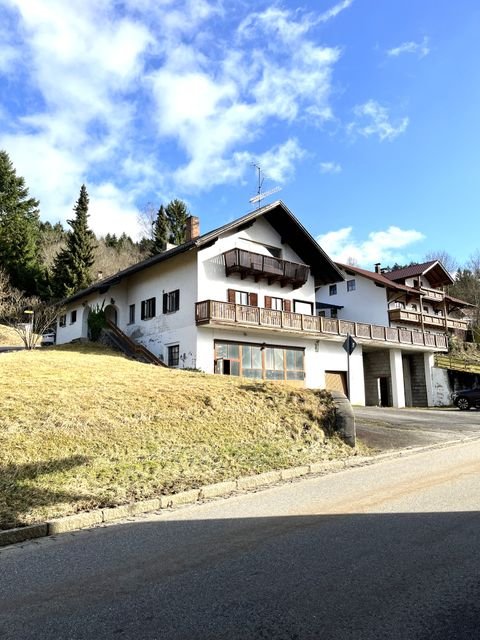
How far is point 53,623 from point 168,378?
1317 centimetres

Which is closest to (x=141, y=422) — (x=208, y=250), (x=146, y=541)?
(x=146, y=541)

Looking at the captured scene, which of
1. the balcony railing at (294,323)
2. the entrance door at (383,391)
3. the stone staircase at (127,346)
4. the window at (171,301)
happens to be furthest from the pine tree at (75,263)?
the entrance door at (383,391)

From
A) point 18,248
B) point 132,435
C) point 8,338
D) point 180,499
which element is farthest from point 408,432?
point 18,248

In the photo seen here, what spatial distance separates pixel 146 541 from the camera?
5.78 metres

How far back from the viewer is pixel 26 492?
7340 mm

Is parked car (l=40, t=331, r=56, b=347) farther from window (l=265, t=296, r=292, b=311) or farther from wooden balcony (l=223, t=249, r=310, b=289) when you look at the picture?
window (l=265, t=296, r=292, b=311)

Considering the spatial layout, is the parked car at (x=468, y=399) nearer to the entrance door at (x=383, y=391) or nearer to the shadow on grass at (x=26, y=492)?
the entrance door at (x=383, y=391)

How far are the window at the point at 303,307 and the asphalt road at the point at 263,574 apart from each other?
915 inches

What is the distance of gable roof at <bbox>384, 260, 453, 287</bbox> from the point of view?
4859cm

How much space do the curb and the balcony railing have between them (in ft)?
45.4

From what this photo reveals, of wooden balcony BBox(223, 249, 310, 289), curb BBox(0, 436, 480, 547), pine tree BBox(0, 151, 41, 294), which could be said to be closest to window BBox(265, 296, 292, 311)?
wooden balcony BBox(223, 249, 310, 289)

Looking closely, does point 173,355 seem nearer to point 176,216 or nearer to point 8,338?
point 8,338

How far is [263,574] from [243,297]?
23.6 m

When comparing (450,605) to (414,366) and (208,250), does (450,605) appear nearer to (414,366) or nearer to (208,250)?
(208,250)
